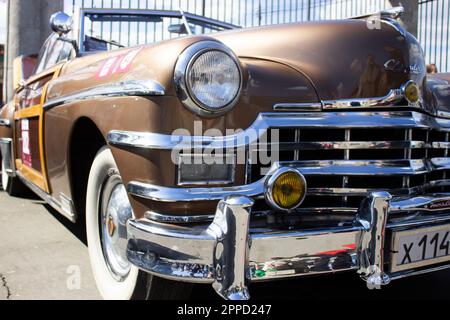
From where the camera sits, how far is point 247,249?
170 cm

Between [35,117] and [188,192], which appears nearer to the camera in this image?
[188,192]

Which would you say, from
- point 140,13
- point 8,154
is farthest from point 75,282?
point 8,154

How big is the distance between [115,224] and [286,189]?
2.79 ft

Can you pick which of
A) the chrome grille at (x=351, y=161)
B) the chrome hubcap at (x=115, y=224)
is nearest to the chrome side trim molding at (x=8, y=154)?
the chrome hubcap at (x=115, y=224)

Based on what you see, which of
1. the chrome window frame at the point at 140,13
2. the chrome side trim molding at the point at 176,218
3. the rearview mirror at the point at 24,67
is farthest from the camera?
the rearview mirror at the point at 24,67

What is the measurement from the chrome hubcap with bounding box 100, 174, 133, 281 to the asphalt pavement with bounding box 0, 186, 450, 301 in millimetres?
255

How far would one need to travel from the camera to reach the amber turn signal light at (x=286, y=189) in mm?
1838

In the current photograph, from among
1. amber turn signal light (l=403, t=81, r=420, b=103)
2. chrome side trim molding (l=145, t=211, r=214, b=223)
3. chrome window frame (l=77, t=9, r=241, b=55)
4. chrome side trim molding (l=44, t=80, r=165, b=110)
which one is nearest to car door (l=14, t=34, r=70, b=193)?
chrome window frame (l=77, t=9, r=241, b=55)

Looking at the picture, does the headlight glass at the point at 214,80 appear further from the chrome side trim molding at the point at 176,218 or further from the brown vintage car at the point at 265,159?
the chrome side trim molding at the point at 176,218

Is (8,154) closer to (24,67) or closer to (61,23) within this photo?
(24,67)

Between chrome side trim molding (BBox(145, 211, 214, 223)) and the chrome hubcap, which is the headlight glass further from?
the chrome hubcap

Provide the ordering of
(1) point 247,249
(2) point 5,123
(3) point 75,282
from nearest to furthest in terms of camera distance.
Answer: (1) point 247,249
(3) point 75,282
(2) point 5,123

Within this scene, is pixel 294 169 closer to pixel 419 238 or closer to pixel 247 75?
pixel 247 75

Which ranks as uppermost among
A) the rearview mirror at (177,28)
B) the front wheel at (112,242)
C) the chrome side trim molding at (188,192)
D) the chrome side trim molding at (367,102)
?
the rearview mirror at (177,28)
